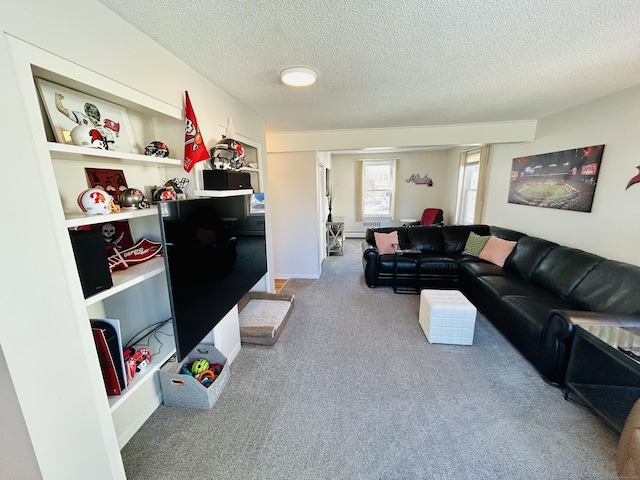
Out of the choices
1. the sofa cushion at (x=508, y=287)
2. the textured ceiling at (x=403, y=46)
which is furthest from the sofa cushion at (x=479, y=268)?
the textured ceiling at (x=403, y=46)

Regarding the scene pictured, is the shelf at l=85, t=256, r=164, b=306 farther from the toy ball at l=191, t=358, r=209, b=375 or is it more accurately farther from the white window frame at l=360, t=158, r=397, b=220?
the white window frame at l=360, t=158, r=397, b=220

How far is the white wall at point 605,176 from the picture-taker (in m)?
2.22

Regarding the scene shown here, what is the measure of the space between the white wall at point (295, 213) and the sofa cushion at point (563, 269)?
2.83m

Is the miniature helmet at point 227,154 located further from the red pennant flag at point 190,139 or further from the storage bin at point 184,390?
the storage bin at point 184,390

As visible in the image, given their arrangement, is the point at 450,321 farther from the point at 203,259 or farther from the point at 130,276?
the point at 130,276

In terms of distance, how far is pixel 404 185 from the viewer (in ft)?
21.4

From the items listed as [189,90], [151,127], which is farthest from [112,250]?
[189,90]

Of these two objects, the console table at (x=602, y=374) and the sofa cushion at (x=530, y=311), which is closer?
the console table at (x=602, y=374)

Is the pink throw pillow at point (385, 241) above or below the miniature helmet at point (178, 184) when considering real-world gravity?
below

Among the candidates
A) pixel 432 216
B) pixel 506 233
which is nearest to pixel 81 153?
pixel 506 233

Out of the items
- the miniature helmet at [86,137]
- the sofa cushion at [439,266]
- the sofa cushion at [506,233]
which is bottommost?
the sofa cushion at [439,266]

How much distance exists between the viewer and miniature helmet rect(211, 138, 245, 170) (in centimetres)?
193

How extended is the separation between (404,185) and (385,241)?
3.09 metres

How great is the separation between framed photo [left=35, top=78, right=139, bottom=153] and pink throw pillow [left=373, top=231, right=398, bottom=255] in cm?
331
